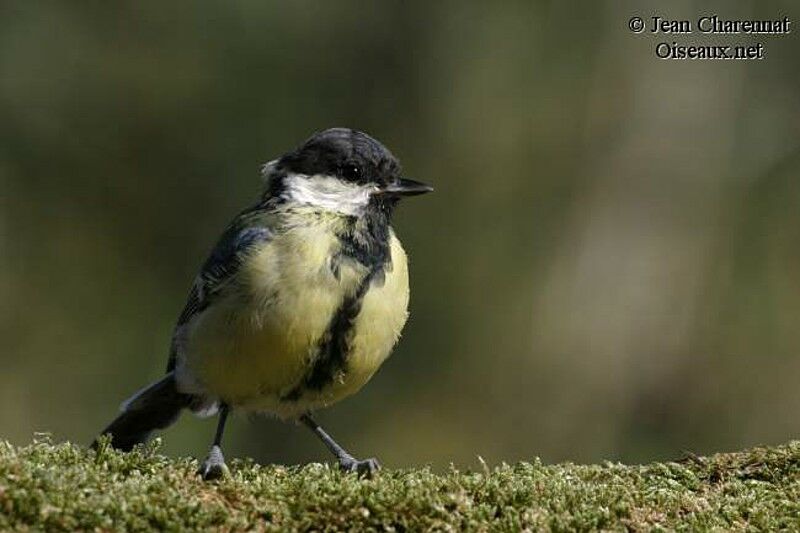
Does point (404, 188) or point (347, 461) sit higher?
point (404, 188)

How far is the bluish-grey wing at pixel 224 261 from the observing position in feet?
13.0

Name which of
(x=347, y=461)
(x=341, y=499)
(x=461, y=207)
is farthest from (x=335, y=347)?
(x=461, y=207)

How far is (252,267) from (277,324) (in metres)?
0.27

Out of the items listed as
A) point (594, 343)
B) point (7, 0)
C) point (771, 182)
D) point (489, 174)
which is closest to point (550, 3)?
point (489, 174)

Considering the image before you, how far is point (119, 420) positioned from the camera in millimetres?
4598

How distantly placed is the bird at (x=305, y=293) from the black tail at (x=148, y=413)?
188mm

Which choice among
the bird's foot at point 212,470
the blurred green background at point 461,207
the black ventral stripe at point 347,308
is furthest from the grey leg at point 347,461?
the blurred green background at point 461,207

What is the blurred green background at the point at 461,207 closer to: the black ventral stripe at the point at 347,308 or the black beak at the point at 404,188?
the black beak at the point at 404,188

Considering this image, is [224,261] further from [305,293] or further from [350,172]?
[350,172]

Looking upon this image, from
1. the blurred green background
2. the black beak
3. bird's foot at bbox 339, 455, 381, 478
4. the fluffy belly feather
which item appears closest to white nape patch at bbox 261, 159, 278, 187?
the black beak

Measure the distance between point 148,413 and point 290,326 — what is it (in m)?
1.21

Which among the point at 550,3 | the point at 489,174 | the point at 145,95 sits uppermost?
the point at 550,3

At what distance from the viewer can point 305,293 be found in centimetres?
374

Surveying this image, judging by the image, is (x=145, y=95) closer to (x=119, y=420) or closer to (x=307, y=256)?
(x=119, y=420)
